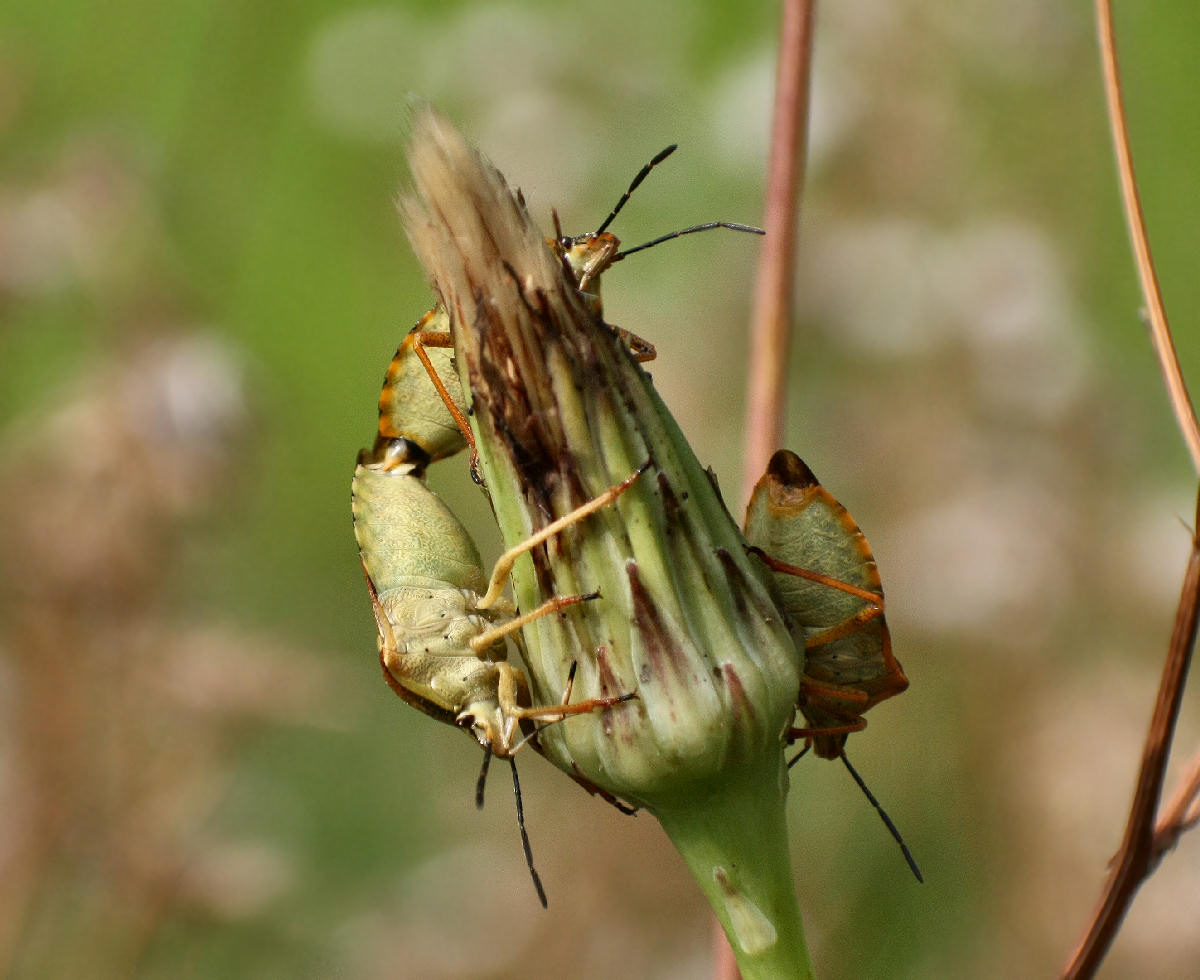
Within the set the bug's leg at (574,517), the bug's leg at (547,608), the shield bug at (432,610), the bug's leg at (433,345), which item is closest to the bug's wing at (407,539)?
the shield bug at (432,610)

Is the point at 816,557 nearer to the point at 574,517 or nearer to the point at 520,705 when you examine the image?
the point at 574,517

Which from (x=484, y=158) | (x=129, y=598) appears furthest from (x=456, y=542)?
(x=129, y=598)

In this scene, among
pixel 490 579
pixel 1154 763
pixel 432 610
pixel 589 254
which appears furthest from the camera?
pixel 432 610

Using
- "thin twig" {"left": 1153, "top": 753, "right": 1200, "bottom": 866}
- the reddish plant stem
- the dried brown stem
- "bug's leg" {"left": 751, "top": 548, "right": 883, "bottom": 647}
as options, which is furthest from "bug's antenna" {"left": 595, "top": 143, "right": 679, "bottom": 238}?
"thin twig" {"left": 1153, "top": 753, "right": 1200, "bottom": 866}

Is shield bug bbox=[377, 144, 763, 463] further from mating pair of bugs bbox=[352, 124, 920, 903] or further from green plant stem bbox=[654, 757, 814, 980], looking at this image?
green plant stem bbox=[654, 757, 814, 980]

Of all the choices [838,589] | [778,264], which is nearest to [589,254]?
[778,264]

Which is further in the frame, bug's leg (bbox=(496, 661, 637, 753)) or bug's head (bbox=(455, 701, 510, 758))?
bug's head (bbox=(455, 701, 510, 758))

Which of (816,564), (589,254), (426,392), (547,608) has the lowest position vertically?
(547,608)

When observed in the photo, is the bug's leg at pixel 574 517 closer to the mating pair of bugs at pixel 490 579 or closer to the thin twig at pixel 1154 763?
the mating pair of bugs at pixel 490 579
